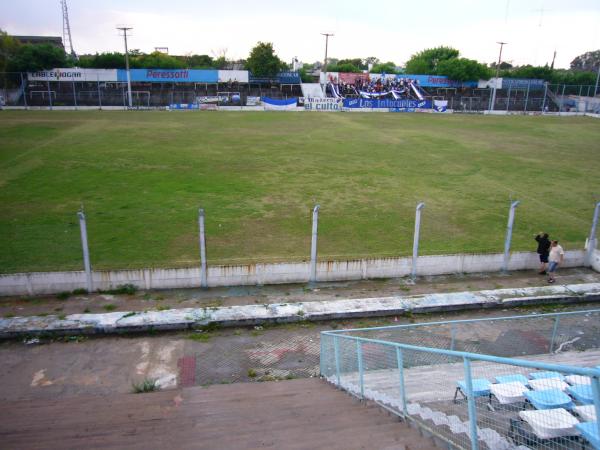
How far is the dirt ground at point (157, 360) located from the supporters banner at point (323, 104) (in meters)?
57.7

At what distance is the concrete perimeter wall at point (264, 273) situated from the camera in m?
12.4

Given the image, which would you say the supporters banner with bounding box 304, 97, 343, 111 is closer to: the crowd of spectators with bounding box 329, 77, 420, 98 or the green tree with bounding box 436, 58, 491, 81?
the crowd of spectators with bounding box 329, 77, 420, 98

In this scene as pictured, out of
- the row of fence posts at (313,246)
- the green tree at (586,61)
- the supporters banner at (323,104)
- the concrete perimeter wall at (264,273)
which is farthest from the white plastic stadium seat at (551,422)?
the green tree at (586,61)

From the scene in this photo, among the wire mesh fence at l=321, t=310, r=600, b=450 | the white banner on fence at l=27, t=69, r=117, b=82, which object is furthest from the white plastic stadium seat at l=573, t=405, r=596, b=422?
the white banner on fence at l=27, t=69, r=117, b=82

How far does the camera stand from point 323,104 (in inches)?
2611

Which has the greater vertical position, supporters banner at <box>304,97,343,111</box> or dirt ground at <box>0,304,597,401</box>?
supporters banner at <box>304,97,343,111</box>

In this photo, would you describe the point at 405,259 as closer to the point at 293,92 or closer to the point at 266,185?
the point at 266,185

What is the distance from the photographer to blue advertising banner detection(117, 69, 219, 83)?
69438 millimetres

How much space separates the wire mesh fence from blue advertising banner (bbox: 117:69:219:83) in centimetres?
6677

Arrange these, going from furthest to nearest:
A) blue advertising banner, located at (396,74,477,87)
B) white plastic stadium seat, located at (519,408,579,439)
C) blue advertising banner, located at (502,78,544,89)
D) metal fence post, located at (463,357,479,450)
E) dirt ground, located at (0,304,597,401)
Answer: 1. blue advertising banner, located at (396,74,477,87)
2. blue advertising banner, located at (502,78,544,89)
3. dirt ground, located at (0,304,597,401)
4. metal fence post, located at (463,357,479,450)
5. white plastic stadium seat, located at (519,408,579,439)

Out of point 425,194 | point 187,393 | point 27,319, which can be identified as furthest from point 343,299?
point 425,194

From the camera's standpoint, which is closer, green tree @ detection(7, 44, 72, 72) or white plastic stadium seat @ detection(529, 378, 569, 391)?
white plastic stadium seat @ detection(529, 378, 569, 391)

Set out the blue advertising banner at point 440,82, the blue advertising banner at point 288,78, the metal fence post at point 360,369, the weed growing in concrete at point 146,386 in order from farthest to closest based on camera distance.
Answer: the blue advertising banner at point 440,82, the blue advertising banner at point 288,78, the weed growing in concrete at point 146,386, the metal fence post at point 360,369

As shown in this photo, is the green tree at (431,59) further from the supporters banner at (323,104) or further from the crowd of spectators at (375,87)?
the supporters banner at (323,104)
